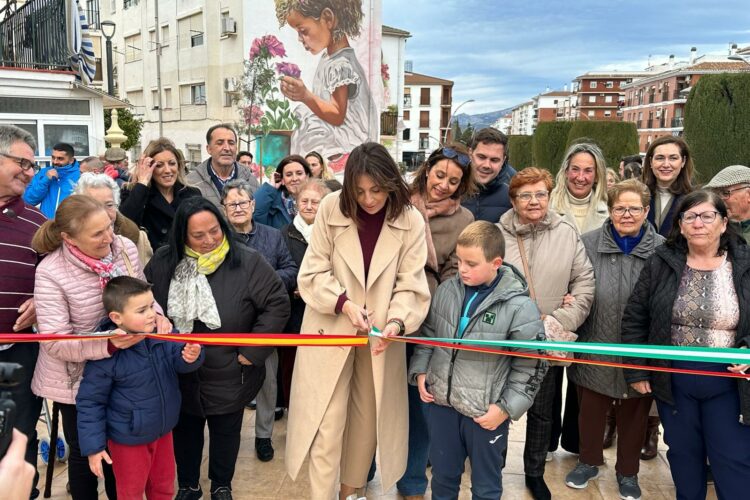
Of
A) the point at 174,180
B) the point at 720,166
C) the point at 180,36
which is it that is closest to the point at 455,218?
the point at 174,180

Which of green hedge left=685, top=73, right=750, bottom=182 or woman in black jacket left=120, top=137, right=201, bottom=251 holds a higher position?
green hedge left=685, top=73, right=750, bottom=182

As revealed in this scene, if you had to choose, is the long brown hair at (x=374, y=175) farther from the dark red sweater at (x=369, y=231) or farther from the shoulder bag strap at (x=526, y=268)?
the shoulder bag strap at (x=526, y=268)

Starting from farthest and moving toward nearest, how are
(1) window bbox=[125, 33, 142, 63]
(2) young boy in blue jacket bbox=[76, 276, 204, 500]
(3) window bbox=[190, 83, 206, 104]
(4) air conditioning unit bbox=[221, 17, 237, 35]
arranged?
1. (1) window bbox=[125, 33, 142, 63]
2. (3) window bbox=[190, 83, 206, 104]
3. (4) air conditioning unit bbox=[221, 17, 237, 35]
4. (2) young boy in blue jacket bbox=[76, 276, 204, 500]

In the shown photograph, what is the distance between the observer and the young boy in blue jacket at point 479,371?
9.00 feet

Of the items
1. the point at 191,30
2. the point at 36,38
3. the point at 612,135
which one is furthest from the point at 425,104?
the point at 36,38

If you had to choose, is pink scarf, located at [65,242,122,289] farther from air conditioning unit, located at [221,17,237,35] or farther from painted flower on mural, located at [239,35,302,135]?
air conditioning unit, located at [221,17,237,35]

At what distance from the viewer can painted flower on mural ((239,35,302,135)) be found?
26734mm

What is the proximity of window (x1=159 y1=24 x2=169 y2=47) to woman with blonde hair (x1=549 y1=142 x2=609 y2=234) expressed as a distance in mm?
31575

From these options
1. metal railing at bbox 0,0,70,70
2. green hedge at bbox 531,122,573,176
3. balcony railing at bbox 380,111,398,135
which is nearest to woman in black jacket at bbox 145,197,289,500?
metal railing at bbox 0,0,70,70

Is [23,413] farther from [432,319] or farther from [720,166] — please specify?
[720,166]

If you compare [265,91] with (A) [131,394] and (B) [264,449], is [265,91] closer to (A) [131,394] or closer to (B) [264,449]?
(B) [264,449]

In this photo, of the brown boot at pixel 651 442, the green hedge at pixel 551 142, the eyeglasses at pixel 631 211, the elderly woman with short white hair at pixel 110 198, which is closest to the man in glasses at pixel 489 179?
the eyeglasses at pixel 631 211

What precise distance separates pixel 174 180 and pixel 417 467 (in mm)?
2773

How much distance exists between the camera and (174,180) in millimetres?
4375
